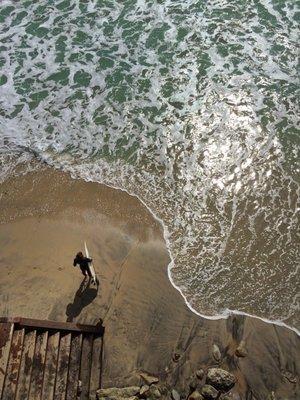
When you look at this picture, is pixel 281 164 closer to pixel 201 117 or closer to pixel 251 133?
pixel 251 133

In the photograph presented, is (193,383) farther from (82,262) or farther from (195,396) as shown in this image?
(82,262)

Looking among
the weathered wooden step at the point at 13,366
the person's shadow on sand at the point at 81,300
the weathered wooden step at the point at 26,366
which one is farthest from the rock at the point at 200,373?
the weathered wooden step at the point at 13,366

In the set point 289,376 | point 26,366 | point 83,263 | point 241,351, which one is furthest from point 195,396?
point 83,263

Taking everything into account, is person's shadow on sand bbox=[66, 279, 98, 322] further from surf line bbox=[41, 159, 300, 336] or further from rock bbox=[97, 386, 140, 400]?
surf line bbox=[41, 159, 300, 336]

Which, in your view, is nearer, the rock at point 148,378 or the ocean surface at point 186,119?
the rock at point 148,378

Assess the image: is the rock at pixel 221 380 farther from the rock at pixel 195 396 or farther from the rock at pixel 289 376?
the rock at pixel 289 376

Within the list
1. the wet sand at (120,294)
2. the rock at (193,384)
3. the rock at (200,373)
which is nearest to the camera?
the rock at (193,384)
